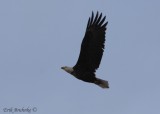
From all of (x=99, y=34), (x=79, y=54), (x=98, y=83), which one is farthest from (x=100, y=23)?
(x=98, y=83)

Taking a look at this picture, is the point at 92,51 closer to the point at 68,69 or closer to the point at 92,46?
the point at 92,46

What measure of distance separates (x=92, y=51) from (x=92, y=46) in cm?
16

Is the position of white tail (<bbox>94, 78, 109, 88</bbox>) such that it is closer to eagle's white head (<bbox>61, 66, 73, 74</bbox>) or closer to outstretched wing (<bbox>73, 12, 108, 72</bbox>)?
outstretched wing (<bbox>73, 12, 108, 72</bbox>)

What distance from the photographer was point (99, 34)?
1035cm

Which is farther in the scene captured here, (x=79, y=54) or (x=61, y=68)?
(x=61, y=68)

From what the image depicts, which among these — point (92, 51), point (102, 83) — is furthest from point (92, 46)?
point (102, 83)

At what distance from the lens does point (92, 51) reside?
33.5ft

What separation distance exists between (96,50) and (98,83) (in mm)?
1033

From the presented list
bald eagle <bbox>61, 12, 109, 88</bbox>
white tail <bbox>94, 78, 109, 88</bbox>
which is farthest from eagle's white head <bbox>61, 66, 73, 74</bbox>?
white tail <bbox>94, 78, 109, 88</bbox>

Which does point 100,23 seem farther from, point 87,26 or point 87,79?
point 87,79

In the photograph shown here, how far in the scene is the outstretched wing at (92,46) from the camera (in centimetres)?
1019

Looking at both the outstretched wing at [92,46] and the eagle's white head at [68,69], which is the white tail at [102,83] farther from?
the eagle's white head at [68,69]

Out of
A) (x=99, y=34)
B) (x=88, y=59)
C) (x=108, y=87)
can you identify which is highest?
(x=99, y=34)

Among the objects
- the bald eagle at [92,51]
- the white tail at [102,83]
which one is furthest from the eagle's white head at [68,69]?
the white tail at [102,83]
